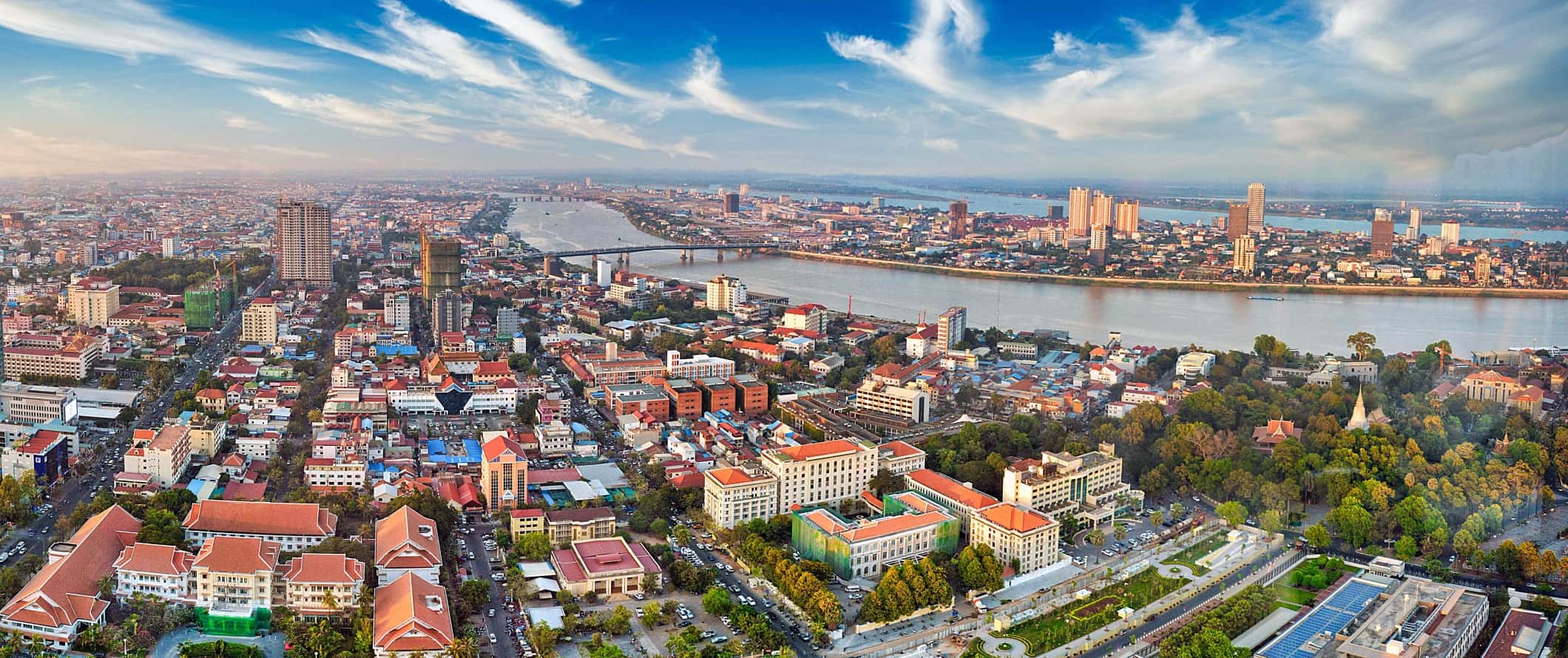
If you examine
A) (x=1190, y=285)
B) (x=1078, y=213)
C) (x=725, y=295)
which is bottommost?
(x=725, y=295)

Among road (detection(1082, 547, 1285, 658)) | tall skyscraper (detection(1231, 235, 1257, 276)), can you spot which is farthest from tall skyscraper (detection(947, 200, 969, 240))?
road (detection(1082, 547, 1285, 658))

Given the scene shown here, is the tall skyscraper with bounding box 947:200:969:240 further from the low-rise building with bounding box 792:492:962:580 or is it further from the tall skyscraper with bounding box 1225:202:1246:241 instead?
the low-rise building with bounding box 792:492:962:580

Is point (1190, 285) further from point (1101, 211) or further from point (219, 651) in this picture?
point (219, 651)

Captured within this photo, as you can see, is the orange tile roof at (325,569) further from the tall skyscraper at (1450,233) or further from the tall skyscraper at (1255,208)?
the tall skyscraper at (1255,208)

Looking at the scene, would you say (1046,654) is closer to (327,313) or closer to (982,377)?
(982,377)

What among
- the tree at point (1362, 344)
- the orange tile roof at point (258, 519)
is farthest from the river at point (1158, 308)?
the orange tile roof at point (258, 519)

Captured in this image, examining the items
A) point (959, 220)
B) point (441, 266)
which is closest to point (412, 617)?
point (441, 266)

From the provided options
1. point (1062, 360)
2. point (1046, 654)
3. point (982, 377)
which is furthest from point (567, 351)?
point (1046, 654)
